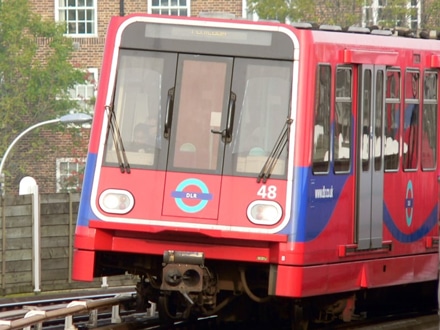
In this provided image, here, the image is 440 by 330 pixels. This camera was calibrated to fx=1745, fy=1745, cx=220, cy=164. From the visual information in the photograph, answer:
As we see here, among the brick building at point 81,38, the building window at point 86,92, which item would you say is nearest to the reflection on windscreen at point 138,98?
the brick building at point 81,38

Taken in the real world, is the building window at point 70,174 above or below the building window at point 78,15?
below

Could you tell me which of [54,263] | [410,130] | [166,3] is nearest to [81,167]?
[166,3]

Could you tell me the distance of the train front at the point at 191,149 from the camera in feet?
50.0

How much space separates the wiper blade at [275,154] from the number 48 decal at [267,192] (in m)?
0.07

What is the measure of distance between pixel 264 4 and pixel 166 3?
10.1 meters

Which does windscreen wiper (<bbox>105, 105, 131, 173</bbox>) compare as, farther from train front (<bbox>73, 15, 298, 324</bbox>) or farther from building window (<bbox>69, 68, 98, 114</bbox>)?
building window (<bbox>69, 68, 98, 114</bbox>)

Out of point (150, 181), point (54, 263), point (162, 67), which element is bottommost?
point (54, 263)

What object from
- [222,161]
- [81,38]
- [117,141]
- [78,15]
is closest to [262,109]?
[222,161]

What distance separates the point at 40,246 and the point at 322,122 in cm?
1269

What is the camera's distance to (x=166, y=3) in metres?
54.9

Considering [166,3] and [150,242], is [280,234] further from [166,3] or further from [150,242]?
[166,3]

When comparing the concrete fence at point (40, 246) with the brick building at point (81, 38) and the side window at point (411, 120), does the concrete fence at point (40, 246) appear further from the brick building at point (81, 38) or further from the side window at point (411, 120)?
the brick building at point (81, 38)

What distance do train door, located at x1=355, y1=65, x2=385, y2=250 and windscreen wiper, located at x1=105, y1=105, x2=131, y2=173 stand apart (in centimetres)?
232

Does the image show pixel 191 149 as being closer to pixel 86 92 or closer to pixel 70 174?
pixel 70 174
